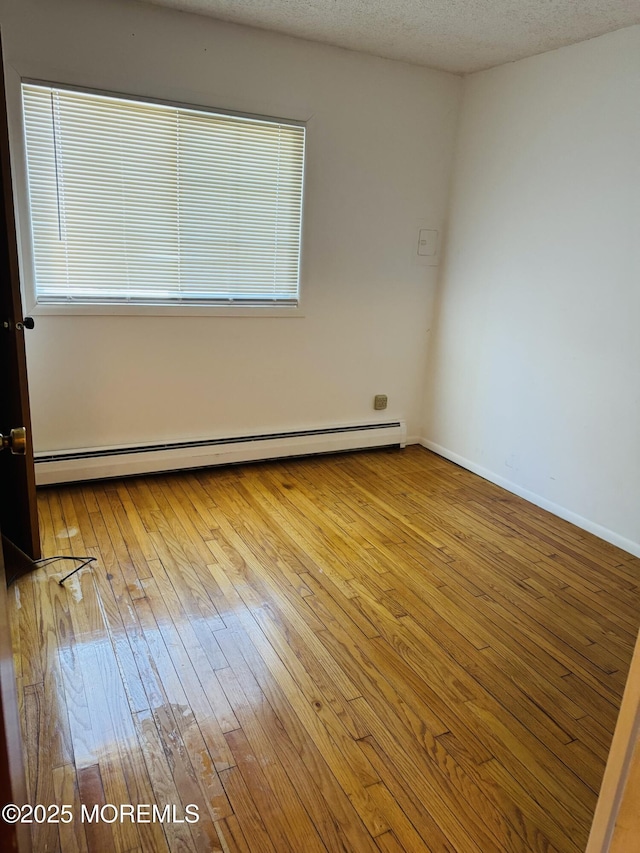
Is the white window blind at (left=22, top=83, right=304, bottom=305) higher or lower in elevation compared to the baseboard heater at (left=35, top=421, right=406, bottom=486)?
higher

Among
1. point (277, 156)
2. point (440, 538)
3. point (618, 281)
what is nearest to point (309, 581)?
point (440, 538)

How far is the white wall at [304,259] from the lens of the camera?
10.00ft

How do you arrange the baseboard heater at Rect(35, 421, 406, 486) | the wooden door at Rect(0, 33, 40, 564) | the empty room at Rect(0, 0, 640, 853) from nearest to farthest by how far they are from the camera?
the empty room at Rect(0, 0, 640, 853), the wooden door at Rect(0, 33, 40, 564), the baseboard heater at Rect(35, 421, 406, 486)

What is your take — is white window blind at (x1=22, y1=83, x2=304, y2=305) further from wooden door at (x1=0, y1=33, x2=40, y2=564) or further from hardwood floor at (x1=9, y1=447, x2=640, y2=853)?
hardwood floor at (x1=9, y1=447, x2=640, y2=853)

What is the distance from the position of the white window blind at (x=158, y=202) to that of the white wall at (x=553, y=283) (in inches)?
48.4

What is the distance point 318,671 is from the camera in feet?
6.86

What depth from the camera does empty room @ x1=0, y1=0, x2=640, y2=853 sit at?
1731mm

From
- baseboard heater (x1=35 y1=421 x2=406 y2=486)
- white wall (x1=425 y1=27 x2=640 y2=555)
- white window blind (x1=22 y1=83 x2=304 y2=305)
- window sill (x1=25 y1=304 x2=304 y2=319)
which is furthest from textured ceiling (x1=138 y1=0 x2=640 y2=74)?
baseboard heater (x1=35 y1=421 x2=406 y2=486)

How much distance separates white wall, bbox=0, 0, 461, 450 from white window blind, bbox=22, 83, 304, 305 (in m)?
0.11

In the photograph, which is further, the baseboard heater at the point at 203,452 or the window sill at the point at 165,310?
the baseboard heater at the point at 203,452

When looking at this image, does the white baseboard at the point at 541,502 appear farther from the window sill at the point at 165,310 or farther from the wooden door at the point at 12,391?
the wooden door at the point at 12,391

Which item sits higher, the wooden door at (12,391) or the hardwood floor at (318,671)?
the wooden door at (12,391)

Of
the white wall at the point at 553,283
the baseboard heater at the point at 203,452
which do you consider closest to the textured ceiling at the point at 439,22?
the white wall at the point at 553,283

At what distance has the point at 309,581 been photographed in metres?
2.65
